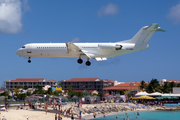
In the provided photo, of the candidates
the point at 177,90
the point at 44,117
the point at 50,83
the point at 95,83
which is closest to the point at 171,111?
the point at 177,90

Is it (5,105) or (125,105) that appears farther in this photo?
(125,105)

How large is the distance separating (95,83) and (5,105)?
84.4 metres

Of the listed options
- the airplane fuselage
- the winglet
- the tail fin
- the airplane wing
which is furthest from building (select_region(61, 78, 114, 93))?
the winglet

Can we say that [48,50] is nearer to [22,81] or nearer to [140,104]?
[140,104]

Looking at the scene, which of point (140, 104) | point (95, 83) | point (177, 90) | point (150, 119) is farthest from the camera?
point (95, 83)

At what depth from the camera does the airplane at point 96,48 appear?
116 ft

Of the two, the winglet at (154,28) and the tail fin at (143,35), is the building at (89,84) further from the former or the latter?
the winglet at (154,28)

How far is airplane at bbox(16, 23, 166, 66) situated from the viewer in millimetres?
35312

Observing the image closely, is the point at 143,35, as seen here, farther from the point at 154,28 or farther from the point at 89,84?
the point at 89,84

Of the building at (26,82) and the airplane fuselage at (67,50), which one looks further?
the building at (26,82)

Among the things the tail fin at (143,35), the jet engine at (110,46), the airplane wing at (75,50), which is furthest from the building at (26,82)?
the tail fin at (143,35)

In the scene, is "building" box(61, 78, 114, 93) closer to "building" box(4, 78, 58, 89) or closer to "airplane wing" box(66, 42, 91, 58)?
"building" box(4, 78, 58, 89)

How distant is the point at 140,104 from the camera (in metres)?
71.1

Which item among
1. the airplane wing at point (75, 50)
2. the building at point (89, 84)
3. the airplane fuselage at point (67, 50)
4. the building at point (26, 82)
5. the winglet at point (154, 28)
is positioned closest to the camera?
the winglet at point (154, 28)
